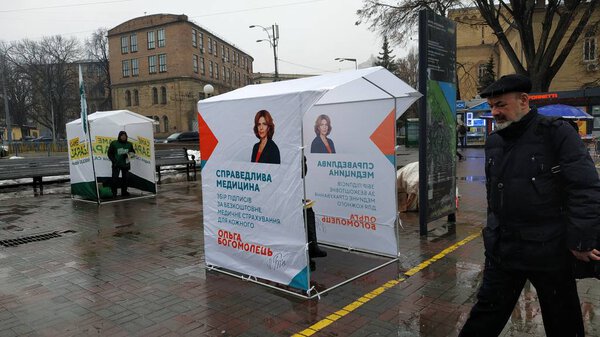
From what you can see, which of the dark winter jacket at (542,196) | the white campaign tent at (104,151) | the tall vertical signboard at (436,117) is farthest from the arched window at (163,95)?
the dark winter jacket at (542,196)

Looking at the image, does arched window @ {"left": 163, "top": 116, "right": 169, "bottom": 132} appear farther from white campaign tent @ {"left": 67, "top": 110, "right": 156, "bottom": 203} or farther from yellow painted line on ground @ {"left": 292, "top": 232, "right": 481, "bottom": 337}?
yellow painted line on ground @ {"left": 292, "top": 232, "right": 481, "bottom": 337}

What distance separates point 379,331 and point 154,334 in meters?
1.93

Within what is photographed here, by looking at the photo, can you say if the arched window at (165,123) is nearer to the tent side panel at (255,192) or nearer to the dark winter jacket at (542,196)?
the tent side panel at (255,192)

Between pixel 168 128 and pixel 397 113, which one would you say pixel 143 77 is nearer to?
pixel 168 128

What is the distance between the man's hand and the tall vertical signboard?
432 cm

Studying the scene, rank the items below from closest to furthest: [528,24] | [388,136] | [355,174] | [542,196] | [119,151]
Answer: [542,196]
[388,136]
[355,174]
[119,151]
[528,24]

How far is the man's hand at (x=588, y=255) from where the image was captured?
7.83 ft

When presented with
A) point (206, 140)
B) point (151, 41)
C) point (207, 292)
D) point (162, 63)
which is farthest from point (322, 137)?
point (151, 41)

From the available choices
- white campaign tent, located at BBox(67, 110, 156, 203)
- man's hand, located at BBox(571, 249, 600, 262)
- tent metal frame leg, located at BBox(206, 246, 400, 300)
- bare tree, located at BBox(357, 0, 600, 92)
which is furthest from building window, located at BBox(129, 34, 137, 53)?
man's hand, located at BBox(571, 249, 600, 262)

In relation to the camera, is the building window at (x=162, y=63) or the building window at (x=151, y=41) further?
the building window at (x=151, y=41)

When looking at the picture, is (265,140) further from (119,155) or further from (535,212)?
(119,155)

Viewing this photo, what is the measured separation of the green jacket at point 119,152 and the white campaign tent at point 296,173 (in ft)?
22.4

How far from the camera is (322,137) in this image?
246 inches

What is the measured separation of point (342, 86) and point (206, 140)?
1.74 m
